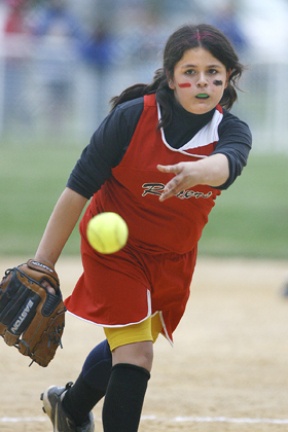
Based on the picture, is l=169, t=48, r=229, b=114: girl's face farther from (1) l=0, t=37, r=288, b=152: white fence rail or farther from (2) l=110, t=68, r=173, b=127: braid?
(1) l=0, t=37, r=288, b=152: white fence rail

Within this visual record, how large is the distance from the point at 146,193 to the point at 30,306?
23.7 inches

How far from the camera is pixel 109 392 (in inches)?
128

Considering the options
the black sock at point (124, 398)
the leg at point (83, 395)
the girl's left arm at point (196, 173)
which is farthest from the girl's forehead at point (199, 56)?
the leg at point (83, 395)

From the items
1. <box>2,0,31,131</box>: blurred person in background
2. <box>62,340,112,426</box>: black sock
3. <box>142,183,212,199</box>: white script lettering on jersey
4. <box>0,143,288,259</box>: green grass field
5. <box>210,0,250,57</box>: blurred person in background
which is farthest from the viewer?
<box>210,0,250,57</box>: blurred person in background

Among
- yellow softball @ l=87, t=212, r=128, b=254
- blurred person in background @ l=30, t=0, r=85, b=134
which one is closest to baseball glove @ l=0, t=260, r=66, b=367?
yellow softball @ l=87, t=212, r=128, b=254

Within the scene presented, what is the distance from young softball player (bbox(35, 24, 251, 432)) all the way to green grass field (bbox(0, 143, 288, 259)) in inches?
213

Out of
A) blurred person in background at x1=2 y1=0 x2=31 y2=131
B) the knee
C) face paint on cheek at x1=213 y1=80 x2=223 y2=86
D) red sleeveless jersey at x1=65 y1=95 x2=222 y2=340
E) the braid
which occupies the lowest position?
blurred person in background at x1=2 y1=0 x2=31 y2=131

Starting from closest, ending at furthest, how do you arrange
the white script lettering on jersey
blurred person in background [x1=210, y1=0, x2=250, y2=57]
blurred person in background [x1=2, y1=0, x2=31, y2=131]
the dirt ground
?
the white script lettering on jersey, the dirt ground, blurred person in background [x1=2, y1=0, x2=31, y2=131], blurred person in background [x1=210, y1=0, x2=250, y2=57]

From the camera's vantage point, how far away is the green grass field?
956 cm

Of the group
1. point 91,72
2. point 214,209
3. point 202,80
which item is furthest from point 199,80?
point 91,72

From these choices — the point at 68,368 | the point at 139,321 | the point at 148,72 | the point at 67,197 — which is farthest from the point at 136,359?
the point at 148,72

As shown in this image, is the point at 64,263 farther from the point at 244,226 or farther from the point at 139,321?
the point at 139,321

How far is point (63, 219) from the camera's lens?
335 cm

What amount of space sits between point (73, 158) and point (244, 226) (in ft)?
13.8
